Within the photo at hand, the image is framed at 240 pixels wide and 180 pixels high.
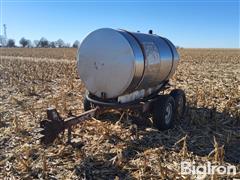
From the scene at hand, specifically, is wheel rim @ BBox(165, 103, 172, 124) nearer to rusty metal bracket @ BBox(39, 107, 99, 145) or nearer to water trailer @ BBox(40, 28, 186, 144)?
water trailer @ BBox(40, 28, 186, 144)

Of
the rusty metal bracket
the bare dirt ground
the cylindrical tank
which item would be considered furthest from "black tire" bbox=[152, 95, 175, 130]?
the rusty metal bracket

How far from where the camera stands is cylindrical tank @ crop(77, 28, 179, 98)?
636 centimetres

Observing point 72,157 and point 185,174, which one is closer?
point 185,174

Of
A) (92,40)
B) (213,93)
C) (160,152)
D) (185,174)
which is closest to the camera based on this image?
(185,174)

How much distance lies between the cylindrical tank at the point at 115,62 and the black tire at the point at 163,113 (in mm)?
511

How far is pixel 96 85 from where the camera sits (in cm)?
682

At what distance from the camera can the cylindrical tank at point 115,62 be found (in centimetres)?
636

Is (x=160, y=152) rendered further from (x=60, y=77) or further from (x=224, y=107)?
(x=60, y=77)

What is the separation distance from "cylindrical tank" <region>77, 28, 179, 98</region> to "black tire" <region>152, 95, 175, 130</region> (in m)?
0.51

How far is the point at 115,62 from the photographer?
6406 millimetres

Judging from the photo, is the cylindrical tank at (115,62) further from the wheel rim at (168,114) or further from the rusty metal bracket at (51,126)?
the rusty metal bracket at (51,126)

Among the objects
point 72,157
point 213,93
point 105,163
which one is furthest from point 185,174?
point 213,93

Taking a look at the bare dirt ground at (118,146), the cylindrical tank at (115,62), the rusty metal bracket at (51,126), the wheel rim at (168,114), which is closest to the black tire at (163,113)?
the wheel rim at (168,114)

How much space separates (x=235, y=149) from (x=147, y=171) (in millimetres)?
1955
